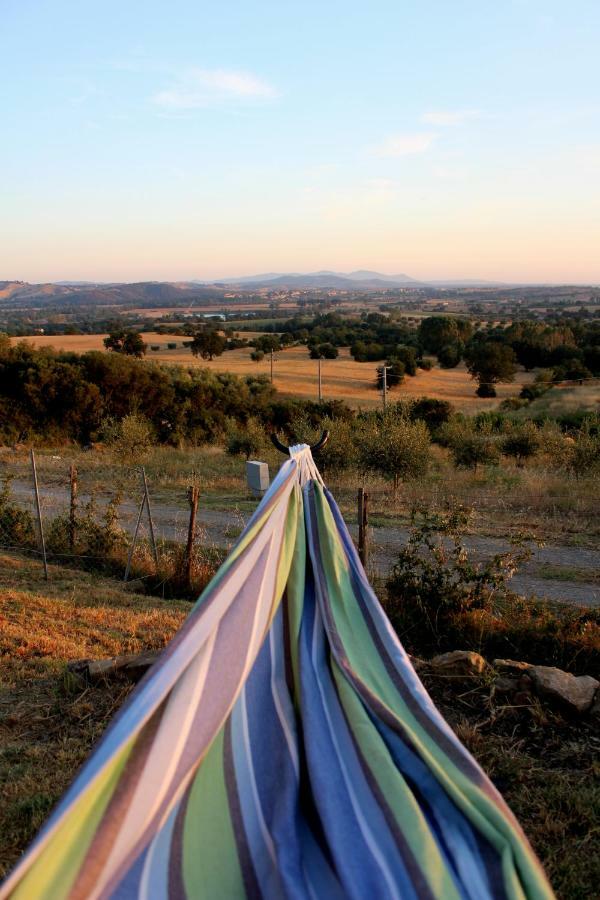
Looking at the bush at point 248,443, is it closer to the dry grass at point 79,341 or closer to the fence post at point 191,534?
the fence post at point 191,534

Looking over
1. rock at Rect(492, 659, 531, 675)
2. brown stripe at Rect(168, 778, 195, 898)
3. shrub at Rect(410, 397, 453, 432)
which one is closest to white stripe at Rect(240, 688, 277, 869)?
brown stripe at Rect(168, 778, 195, 898)

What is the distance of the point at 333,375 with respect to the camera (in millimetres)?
A: 47812

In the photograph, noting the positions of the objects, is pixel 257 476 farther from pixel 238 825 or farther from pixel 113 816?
pixel 113 816

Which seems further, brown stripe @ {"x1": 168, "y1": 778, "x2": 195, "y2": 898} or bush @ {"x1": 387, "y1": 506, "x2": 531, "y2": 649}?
bush @ {"x1": 387, "y1": 506, "x2": 531, "y2": 649}

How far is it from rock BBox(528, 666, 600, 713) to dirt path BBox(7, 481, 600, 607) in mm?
3704

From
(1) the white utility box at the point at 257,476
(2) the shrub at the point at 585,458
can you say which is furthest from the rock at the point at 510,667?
(2) the shrub at the point at 585,458

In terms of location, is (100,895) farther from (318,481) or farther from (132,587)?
(132,587)

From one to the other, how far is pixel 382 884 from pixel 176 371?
Result: 37344mm

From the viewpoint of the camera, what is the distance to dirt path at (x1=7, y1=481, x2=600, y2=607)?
29.9 ft

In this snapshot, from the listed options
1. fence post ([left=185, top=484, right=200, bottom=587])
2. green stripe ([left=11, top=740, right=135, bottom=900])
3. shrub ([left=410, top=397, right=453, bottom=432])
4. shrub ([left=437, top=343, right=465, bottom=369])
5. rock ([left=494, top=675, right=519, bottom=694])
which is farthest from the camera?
shrub ([left=437, top=343, right=465, bottom=369])

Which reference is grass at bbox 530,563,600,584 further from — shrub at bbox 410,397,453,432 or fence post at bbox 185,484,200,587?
shrub at bbox 410,397,453,432

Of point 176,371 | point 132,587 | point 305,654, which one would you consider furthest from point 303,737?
point 176,371

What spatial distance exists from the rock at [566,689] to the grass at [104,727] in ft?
0.36

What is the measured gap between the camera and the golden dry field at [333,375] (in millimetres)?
41281
